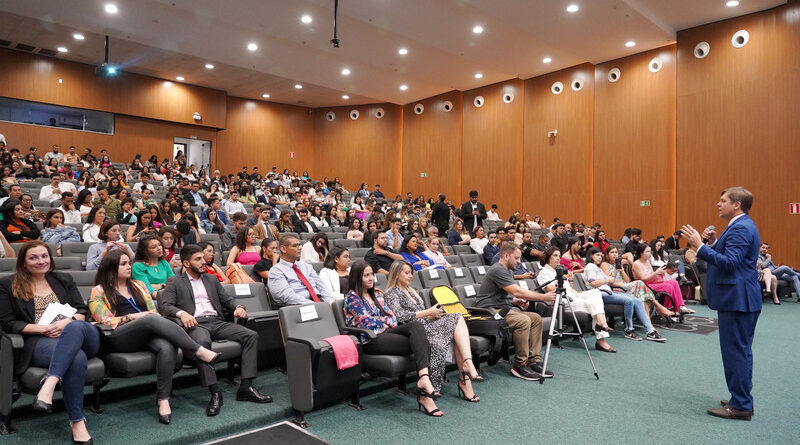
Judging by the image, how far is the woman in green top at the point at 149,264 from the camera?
380 cm

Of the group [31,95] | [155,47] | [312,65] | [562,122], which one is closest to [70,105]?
[31,95]

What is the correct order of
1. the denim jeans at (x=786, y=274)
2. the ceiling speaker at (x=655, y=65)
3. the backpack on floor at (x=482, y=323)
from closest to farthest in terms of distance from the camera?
the backpack on floor at (x=482, y=323)
the denim jeans at (x=786, y=274)
the ceiling speaker at (x=655, y=65)

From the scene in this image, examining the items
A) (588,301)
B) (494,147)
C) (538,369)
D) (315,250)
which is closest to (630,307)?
(588,301)

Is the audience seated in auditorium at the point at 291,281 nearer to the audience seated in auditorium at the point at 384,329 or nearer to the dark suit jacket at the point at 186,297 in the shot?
the dark suit jacket at the point at 186,297

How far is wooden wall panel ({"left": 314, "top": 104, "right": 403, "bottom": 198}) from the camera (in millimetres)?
18031

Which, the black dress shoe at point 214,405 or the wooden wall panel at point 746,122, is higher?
the wooden wall panel at point 746,122

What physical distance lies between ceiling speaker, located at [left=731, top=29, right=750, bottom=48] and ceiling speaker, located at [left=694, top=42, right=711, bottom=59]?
0.47 metres

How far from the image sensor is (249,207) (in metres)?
9.42

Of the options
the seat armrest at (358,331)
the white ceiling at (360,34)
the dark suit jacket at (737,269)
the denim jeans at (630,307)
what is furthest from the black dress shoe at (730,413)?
the white ceiling at (360,34)

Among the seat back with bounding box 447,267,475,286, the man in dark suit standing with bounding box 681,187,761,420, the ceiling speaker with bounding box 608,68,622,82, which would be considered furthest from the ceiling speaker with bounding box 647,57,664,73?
the man in dark suit standing with bounding box 681,187,761,420

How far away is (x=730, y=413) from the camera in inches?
120

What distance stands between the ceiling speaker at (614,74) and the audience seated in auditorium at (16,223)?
12.3 metres

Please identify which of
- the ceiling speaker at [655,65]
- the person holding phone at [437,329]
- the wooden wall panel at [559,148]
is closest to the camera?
the person holding phone at [437,329]

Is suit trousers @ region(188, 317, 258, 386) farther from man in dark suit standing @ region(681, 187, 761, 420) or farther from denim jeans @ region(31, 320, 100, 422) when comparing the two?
man in dark suit standing @ region(681, 187, 761, 420)
